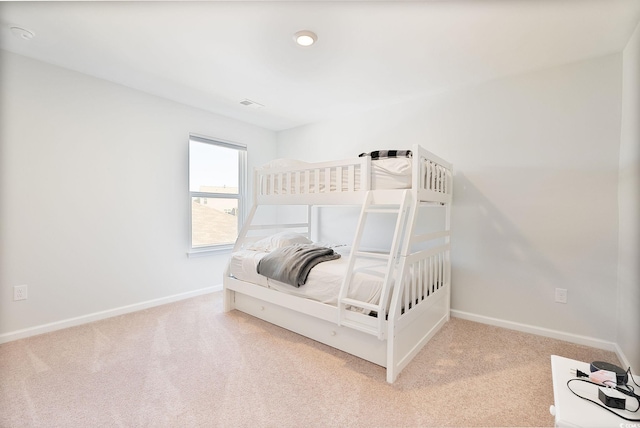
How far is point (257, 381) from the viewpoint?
69.4 inches

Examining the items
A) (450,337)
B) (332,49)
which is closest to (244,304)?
(450,337)

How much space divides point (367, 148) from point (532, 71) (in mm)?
1697

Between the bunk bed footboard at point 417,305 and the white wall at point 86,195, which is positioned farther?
the white wall at point 86,195

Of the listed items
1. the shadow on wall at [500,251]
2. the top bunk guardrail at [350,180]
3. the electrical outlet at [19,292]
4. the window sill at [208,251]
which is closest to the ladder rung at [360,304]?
the top bunk guardrail at [350,180]

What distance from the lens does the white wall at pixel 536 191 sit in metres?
2.21

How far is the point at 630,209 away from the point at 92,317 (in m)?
4.50

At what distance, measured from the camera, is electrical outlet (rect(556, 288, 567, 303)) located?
7.71ft

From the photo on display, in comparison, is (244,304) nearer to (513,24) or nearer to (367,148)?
(367,148)

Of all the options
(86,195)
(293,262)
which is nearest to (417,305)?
(293,262)

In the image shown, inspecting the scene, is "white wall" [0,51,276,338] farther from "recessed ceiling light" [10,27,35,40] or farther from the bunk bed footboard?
the bunk bed footboard

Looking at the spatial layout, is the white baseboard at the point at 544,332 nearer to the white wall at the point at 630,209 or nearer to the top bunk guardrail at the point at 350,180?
the white wall at the point at 630,209

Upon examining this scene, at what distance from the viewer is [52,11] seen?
5.83 feet

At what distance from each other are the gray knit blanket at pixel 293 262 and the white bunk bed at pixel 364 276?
8 cm

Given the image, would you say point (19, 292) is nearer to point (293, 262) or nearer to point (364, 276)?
point (293, 262)
